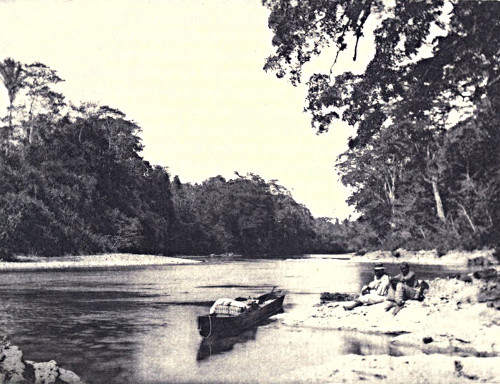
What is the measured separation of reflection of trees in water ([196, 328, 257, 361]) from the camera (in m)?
14.2

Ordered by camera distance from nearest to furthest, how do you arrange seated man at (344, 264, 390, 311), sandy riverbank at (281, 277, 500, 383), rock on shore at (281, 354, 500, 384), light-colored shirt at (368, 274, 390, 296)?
rock on shore at (281, 354, 500, 384) < sandy riverbank at (281, 277, 500, 383) < seated man at (344, 264, 390, 311) < light-colored shirt at (368, 274, 390, 296)

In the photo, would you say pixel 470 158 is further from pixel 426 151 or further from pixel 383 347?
pixel 383 347

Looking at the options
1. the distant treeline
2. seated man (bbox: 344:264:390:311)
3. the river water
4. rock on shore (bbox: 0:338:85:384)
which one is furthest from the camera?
the distant treeline

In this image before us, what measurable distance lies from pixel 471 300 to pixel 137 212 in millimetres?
68457

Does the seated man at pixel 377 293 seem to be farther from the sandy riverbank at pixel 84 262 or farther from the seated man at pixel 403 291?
the sandy riverbank at pixel 84 262

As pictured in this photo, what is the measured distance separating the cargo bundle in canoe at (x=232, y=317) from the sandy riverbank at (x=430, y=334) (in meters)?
0.92

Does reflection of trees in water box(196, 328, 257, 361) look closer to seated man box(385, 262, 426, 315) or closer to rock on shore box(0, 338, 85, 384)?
rock on shore box(0, 338, 85, 384)

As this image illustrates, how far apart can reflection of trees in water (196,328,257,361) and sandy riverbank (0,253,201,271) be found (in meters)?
38.2

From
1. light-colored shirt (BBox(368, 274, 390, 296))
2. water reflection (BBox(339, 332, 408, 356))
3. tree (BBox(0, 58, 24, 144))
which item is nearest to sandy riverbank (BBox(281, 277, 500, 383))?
water reflection (BBox(339, 332, 408, 356))

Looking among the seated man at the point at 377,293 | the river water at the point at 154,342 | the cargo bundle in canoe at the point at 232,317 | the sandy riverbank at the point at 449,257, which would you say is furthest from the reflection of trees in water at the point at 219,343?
the sandy riverbank at the point at 449,257

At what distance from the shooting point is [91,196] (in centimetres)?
7344

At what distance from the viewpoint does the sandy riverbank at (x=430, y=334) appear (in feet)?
34.3

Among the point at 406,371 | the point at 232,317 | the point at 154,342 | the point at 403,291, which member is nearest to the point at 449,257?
the point at 403,291

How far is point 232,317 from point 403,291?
18.5 ft
